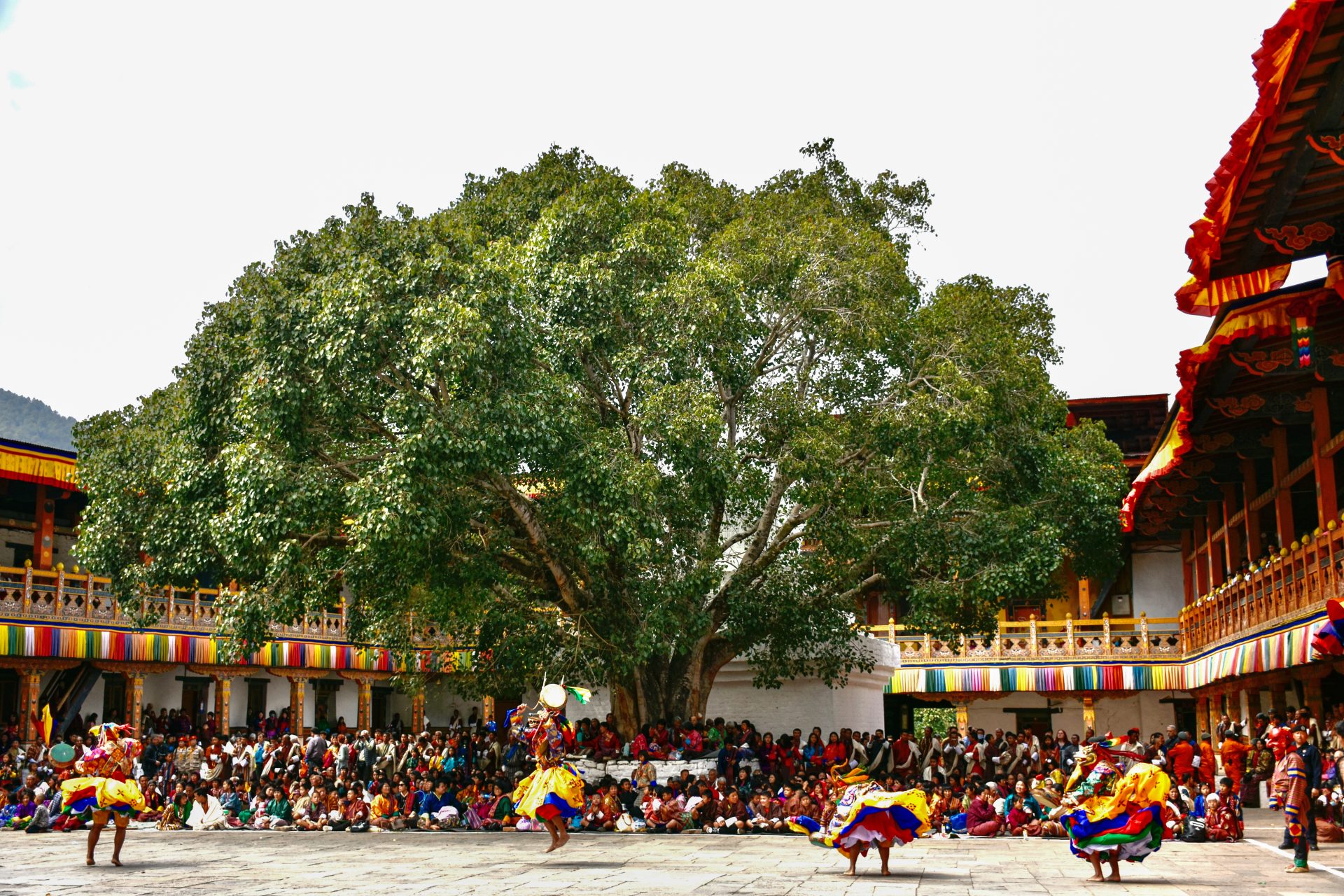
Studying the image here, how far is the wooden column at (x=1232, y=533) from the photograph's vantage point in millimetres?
23781

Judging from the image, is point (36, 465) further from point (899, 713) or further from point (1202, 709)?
point (1202, 709)

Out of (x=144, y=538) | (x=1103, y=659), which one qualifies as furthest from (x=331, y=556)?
(x=1103, y=659)

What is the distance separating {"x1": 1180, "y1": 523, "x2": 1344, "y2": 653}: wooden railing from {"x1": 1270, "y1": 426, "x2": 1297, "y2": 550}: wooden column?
0.50 metres

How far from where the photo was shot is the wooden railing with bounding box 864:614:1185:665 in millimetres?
32438

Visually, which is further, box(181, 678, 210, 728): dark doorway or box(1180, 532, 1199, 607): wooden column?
box(181, 678, 210, 728): dark doorway

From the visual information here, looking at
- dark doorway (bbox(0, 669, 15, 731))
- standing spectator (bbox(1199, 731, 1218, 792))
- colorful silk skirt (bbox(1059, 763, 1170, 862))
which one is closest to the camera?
colorful silk skirt (bbox(1059, 763, 1170, 862))

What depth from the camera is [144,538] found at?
64.9ft

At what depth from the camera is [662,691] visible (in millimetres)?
21844

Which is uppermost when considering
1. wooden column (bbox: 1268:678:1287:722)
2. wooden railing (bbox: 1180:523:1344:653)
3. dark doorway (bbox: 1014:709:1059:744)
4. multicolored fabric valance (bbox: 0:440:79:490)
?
multicolored fabric valance (bbox: 0:440:79:490)

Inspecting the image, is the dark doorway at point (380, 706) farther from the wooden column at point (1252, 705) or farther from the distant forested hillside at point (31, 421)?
the distant forested hillside at point (31, 421)

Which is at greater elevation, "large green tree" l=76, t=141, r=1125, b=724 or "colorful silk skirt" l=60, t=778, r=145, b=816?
"large green tree" l=76, t=141, r=1125, b=724

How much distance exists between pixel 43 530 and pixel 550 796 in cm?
2092

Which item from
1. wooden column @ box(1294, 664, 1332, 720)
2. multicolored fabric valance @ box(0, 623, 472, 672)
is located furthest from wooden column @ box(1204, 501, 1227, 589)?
multicolored fabric valance @ box(0, 623, 472, 672)

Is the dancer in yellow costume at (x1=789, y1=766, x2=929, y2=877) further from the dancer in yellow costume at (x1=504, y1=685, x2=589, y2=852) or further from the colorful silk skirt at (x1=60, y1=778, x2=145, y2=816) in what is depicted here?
the colorful silk skirt at (x1=60, y1=778, x2=145, y2=816)
